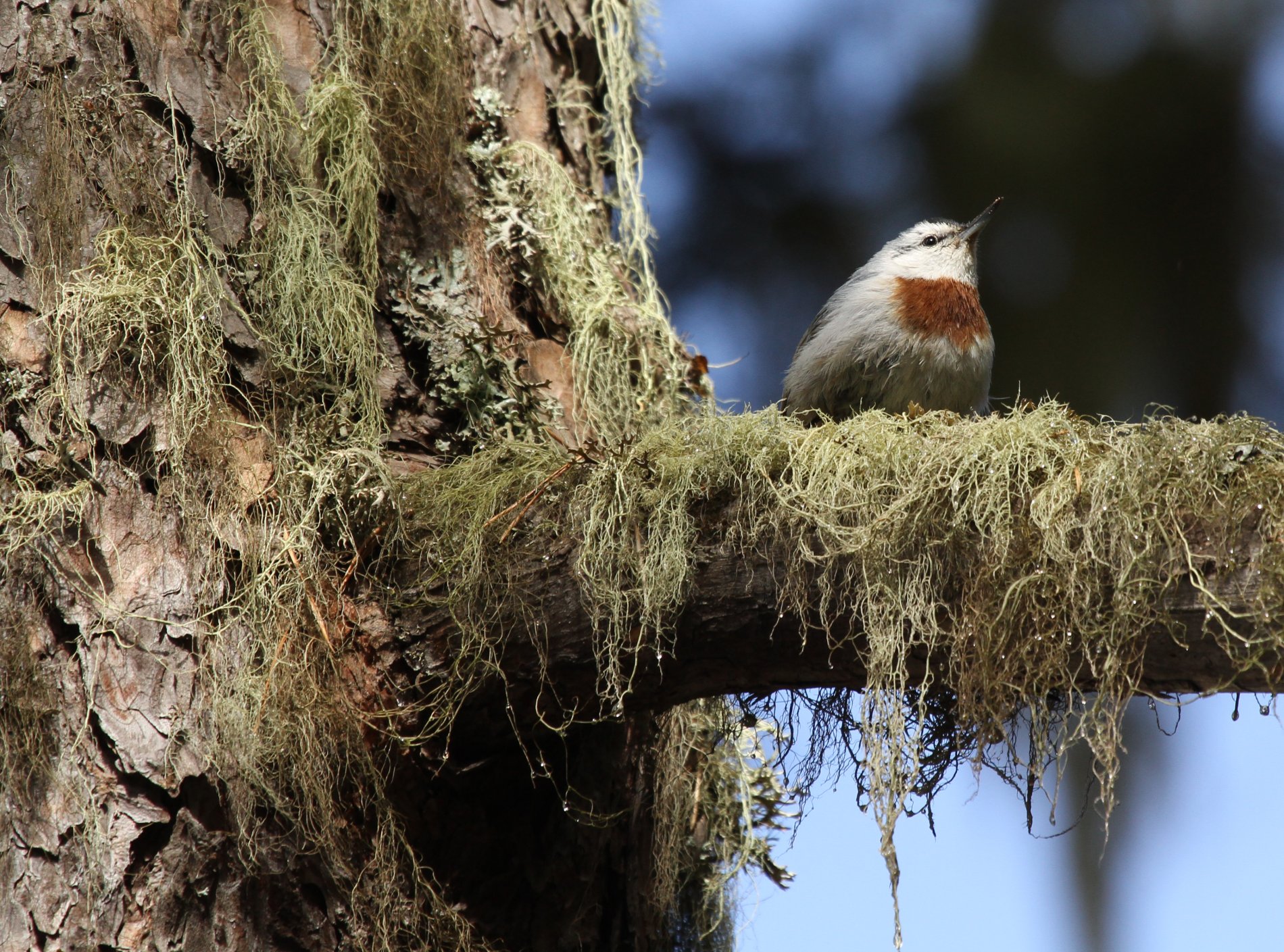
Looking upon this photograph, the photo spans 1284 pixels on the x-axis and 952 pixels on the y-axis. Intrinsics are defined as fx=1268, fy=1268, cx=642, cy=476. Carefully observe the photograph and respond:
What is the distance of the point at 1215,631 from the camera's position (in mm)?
2217

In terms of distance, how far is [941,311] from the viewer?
164 inches

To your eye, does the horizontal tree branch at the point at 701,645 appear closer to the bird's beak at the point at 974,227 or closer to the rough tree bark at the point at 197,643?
the rough tree bark at the point at 197,643

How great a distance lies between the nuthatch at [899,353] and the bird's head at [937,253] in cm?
10

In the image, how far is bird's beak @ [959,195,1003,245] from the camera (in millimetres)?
4453

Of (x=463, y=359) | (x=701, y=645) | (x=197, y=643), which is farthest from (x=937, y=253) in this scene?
(x=197, y=643)

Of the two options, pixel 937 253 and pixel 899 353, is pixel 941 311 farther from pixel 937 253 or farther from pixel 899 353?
pixel 937 253

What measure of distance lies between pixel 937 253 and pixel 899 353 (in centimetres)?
64

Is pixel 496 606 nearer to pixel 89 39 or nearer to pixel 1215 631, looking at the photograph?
pixel 1215 631

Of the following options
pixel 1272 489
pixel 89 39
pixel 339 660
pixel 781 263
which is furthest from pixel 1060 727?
pixel 781 263

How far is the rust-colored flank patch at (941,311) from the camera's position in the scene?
13.5 feet

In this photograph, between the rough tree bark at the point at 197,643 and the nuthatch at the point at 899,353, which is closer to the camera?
the rough tree bark at the point at 197,643

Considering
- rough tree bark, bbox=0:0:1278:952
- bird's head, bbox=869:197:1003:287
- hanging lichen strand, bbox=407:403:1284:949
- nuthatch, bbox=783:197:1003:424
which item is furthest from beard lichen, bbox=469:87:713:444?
bird's head, bbox=869:197:1003:287

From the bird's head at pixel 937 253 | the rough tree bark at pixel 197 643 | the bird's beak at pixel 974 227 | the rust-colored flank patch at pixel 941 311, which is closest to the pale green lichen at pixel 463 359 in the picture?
the rough tree bark at pixel 197 643

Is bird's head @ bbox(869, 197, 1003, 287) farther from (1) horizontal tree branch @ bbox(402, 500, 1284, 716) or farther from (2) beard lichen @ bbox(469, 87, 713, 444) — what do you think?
(1) horizontal tree branch @ bbox(402, 500, 1284, 716)
